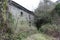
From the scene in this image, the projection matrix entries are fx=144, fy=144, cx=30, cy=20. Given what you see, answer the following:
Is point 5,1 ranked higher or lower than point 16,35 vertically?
higher

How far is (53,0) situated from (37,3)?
10.2ft

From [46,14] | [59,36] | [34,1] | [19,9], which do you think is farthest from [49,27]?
[34,1]

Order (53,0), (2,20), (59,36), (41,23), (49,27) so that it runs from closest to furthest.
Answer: (2,20) → (59,36) → (49,27) → (41,23) → (53,0)

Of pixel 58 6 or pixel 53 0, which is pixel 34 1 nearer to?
pixel 53 0

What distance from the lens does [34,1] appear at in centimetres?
2489

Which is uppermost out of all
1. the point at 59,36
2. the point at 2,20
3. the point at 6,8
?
the point at 6,8

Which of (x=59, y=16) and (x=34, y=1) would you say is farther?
(x=34, y=1)

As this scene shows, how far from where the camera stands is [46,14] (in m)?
19.1

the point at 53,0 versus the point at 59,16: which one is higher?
the point at 53,0

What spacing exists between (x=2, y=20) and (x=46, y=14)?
430 inches

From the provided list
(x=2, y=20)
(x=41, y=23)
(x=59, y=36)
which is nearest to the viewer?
(x=2, y=20)

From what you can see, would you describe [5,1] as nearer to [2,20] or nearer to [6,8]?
[6,8]

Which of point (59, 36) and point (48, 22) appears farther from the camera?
point (48, 22)

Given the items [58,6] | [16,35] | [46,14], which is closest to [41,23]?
[46,14]
